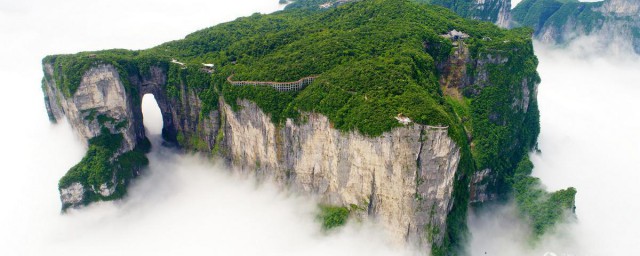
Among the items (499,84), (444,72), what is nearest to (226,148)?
(444,72)

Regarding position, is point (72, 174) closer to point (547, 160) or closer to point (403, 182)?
point (403, 182)

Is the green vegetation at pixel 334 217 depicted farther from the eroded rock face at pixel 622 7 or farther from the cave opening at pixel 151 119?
the eroded rock face at pixel 622 7

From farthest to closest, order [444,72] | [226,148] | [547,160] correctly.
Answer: [547,160] < [444,72] < [226,148]

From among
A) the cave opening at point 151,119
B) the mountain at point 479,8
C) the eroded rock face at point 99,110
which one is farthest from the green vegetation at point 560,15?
the eroded rock face at point 99,110

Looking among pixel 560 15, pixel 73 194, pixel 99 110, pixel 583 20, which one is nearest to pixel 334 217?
pixel 73 194

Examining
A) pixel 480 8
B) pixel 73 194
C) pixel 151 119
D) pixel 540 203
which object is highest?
pixel 480 8

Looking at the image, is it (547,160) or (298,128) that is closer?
(298,128)

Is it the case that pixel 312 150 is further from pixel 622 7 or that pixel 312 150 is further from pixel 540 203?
pixel 622 7
